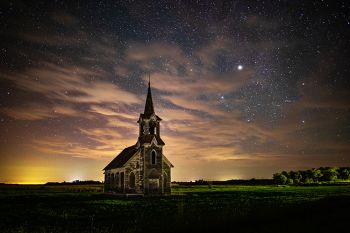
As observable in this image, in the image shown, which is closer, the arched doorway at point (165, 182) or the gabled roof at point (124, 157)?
the arched doorway at point (165, 182)

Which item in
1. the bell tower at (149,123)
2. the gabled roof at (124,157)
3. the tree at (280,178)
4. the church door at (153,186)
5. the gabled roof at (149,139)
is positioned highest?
the bell tower at (149,123)

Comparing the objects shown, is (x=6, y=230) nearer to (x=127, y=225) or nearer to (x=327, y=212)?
(x=127, y=225)

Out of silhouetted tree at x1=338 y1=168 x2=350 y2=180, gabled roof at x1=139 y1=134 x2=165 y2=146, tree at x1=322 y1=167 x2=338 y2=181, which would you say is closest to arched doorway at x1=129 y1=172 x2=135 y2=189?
gabled roof at x1=139 y1=134 x2=165 y2=146

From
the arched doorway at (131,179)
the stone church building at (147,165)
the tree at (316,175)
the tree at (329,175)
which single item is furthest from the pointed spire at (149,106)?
the tree at (329,175)

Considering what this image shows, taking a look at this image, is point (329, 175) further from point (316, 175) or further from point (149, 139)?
point (149, 139)

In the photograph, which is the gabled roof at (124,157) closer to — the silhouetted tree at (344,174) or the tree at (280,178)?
the tree at (280,178)

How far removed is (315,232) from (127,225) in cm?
1008

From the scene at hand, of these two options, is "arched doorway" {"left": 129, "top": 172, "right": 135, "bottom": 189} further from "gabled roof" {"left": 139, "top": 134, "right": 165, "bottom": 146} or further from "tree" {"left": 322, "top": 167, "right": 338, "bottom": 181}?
"tree" {"left": 322, "top": 167, "right": 338, "bottom": 181}

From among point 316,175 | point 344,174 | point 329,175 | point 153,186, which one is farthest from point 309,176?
point 153,186

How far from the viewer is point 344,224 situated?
18938 millimetres

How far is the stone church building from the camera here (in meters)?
55.2

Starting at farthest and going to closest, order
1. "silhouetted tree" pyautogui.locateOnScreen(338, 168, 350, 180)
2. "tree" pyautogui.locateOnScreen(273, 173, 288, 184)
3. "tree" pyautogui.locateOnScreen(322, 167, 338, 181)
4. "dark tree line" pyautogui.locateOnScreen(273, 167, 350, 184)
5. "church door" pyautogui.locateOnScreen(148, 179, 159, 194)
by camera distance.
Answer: "silhouetted tree" pyautogui.locateOnScreen(338, 168, 350, 180), "tree" pyautogui.locateOnScreen(322, 167, 338, 181), "dark tree line" pyautogui.locateOnScreen(273, 167, 350, 184), "tree" pyautogui.locateOnScreen(273, 173, 288, 184), "church door" pyautogui.locateOnScreen(148, 179, 159, 194)

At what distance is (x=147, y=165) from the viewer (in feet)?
182

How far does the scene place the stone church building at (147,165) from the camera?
5525 cm
